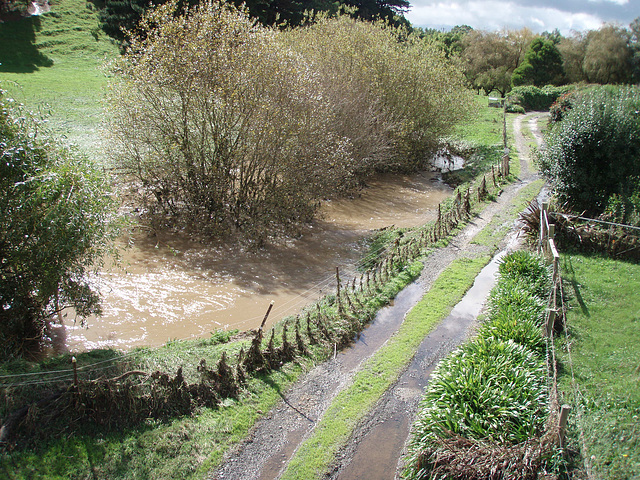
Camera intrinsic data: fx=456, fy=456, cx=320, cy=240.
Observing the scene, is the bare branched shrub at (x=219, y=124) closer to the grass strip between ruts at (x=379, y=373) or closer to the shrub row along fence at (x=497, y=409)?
the grass strip between ruts at (x=379, y=373)

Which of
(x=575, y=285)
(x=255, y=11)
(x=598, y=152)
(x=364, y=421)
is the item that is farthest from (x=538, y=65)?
(x=364, y=421)

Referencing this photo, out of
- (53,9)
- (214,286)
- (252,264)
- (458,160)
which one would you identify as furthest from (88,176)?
(53,9)

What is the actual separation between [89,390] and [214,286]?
775cm

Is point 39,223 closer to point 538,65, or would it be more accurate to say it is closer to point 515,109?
point 515,109

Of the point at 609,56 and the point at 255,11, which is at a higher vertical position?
the point at 609,56

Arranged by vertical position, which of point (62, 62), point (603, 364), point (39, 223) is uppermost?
point (62, 62)

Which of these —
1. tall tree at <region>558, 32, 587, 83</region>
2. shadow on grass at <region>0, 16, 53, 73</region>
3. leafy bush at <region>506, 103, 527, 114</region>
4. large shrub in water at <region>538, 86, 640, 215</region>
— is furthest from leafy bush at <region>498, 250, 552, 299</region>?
tall tree at <region>558, 32, 587, 83</region>

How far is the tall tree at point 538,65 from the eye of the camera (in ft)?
206

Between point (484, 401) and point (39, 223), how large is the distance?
9731 mm

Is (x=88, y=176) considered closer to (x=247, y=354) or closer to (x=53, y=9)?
(x=247, y=354)

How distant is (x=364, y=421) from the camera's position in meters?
9.62

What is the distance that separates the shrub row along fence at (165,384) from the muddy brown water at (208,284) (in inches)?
83.6

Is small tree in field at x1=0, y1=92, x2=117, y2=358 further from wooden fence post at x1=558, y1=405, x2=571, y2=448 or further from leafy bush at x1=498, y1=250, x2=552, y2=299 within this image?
leafy bush at x1=498, y1=250, x2=552, y2=299

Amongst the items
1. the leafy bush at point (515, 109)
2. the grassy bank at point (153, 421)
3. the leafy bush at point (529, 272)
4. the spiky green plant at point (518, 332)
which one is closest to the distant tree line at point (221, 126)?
the grassy bank at point (153, 421)
